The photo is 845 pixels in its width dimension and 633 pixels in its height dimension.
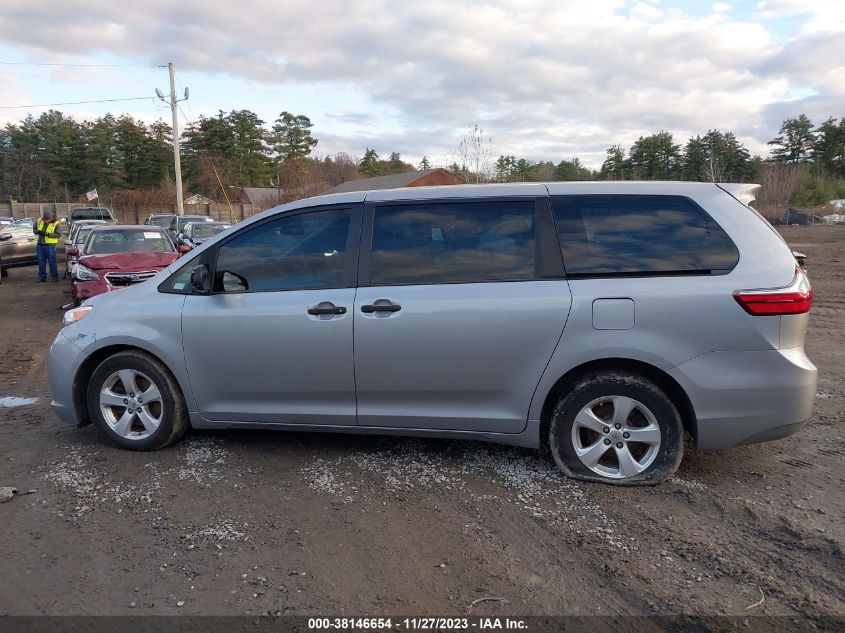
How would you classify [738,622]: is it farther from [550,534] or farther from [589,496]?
[589,496]

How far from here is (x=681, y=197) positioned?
389cm

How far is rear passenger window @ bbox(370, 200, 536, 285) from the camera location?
13.0 ft

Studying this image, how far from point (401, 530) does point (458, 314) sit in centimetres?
131

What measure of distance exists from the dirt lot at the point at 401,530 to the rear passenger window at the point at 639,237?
1364mm

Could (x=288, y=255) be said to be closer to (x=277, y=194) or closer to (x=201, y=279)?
(x=201, y=279)

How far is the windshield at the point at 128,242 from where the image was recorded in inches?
429

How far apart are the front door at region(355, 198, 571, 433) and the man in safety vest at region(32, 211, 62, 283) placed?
49.5ft

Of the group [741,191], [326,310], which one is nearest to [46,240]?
[326,310]

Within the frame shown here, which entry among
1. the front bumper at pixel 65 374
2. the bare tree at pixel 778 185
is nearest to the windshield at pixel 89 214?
the front bumper at pixel 65 374

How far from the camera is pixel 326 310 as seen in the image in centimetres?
405

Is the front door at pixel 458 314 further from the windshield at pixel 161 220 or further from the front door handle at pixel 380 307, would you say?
the windshield at pixel 161 220

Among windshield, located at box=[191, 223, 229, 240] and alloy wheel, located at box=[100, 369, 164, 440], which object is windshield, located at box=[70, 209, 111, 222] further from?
alloy wheel, located at box=[100, 369, 164, 440]

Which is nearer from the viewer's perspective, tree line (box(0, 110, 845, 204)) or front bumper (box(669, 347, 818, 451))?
front bumper (box(669, 347, 818, 451))

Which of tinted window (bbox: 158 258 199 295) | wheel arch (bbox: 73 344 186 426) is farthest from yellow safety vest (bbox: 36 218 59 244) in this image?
tinted window (bbox: 158 258 199 295)
